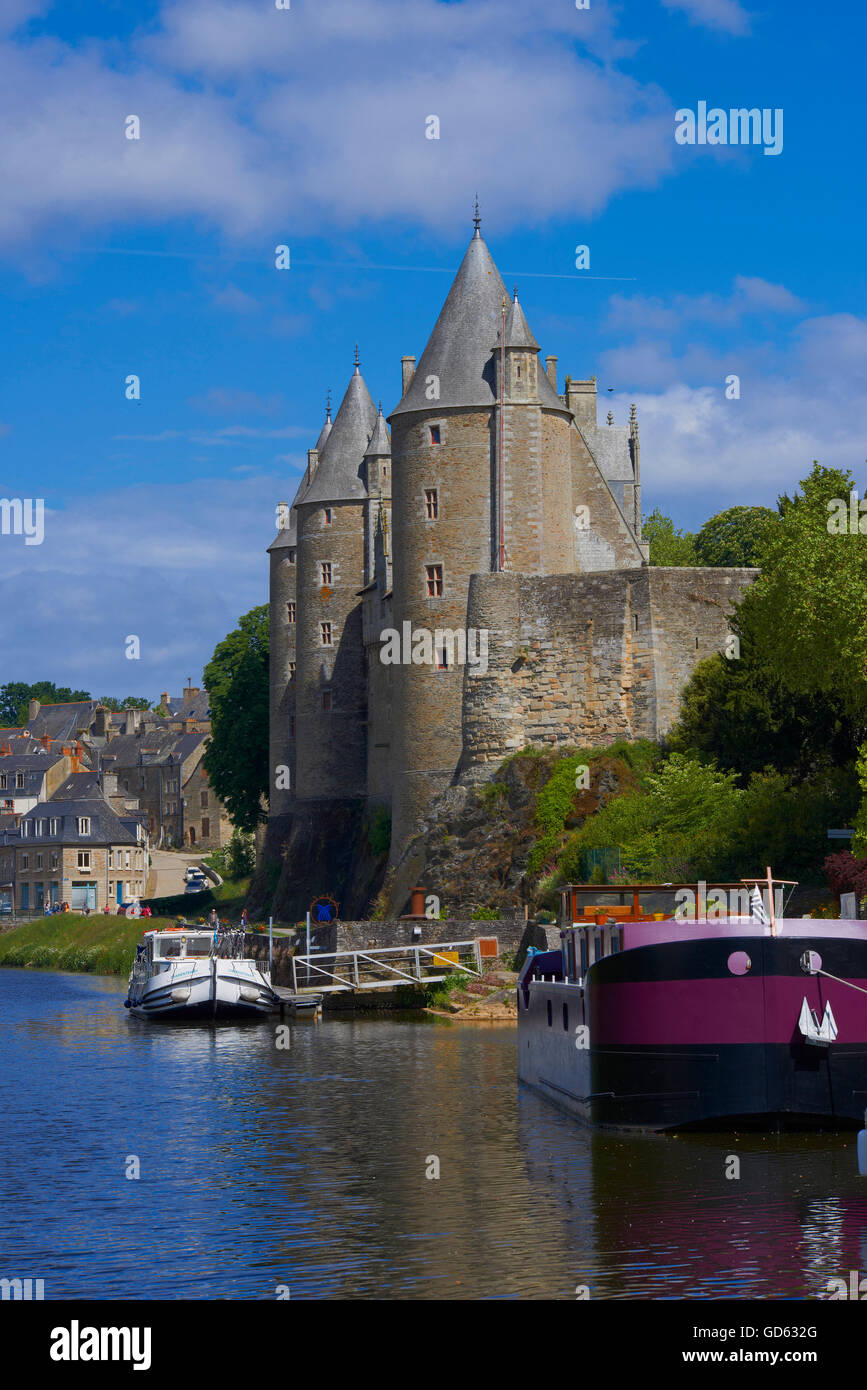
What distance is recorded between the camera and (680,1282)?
1574 centimetres

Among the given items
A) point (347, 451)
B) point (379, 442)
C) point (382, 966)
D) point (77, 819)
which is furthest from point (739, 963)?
point (77, 819)

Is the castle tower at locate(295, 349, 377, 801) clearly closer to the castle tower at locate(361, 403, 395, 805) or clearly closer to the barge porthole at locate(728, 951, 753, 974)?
the castle tower at locate(361, 403, 395, 805)

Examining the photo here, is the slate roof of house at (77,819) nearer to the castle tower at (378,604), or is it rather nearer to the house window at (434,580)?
the castle tower at (378,604)

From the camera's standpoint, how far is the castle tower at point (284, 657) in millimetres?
75875

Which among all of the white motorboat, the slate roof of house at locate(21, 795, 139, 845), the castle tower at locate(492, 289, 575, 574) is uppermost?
the castle tower at locate(492, 289, 575, 574)

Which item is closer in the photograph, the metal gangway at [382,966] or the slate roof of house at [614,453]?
the metal gangway at [382,966]

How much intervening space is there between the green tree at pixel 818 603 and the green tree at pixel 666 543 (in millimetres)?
46315

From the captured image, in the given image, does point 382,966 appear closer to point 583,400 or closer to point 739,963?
point 739,963

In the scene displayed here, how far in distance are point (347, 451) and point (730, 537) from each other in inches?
922

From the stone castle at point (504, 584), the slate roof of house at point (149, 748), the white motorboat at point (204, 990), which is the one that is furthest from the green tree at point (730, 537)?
the slate roof of house at point (149, 748)

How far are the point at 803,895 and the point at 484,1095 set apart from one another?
11.9 meters

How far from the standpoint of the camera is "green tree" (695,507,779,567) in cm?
8619

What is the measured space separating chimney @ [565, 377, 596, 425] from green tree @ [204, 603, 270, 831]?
70.0 feet

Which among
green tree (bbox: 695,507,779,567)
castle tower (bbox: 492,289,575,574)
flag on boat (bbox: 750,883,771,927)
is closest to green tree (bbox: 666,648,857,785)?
castle tower (bbox: 492,289,575,574)
